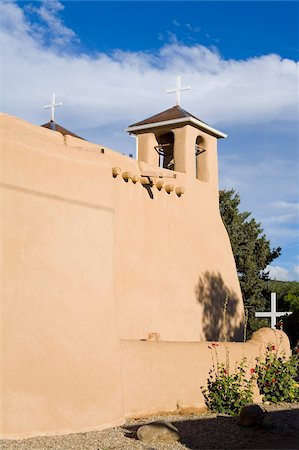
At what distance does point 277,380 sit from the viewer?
10602mm

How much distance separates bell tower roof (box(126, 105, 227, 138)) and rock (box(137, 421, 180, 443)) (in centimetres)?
834

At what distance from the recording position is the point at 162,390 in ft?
28.6

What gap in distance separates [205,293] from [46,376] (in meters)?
7.11

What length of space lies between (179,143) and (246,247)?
1155 cm

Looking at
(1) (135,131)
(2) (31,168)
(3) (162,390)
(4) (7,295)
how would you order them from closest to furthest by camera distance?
(4) (7,295) → (2) (31,168) → (3) (162,390) → (1) (135,131)

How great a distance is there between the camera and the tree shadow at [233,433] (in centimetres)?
735

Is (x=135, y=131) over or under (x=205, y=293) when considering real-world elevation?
over

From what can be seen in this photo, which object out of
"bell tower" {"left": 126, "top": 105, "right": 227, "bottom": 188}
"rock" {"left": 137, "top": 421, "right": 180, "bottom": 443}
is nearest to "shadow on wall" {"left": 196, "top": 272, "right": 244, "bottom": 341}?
"bell tower" {"left": 126, "top": 105, "right": 227, "bottom": 188}

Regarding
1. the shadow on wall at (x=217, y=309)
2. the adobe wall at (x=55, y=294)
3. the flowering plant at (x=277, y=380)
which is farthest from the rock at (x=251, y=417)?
the shadow on wall at (x=217, y=309)

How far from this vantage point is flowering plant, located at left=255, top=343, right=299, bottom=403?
10.5m

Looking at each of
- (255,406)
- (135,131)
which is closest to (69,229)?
(255,406)

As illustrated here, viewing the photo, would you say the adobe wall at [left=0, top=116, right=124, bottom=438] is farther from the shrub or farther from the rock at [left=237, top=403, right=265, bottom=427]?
the shrub

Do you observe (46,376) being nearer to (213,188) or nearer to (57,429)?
(57,429)

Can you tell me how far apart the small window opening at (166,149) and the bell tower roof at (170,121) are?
617mm
